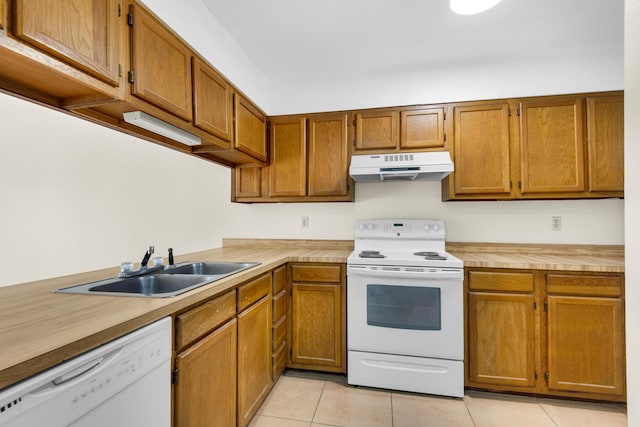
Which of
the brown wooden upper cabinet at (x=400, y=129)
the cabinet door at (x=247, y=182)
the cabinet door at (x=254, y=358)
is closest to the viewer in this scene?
the cabinet door at (x=254, y=358)

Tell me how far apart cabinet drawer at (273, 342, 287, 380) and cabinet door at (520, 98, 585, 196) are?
87.2 inches

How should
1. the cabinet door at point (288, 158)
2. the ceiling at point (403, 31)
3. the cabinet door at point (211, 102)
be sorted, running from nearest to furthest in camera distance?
the cabinet door at point (211, 102)
the ceiling at point (403, 31)
the cabinet door at point (288, 158)

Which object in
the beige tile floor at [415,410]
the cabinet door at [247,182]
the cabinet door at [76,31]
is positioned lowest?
the beige tile floor at [415,410]

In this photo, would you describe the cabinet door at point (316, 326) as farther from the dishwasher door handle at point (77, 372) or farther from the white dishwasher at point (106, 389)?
the dishwasher door handle at point (77, 372)

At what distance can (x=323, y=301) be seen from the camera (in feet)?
7.34

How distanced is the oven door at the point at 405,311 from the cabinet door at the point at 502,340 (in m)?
0.15

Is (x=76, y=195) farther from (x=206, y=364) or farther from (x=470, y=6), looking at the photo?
(x=470, y=6)

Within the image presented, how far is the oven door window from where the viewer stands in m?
2.00

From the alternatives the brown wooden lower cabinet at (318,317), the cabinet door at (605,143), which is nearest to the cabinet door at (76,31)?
the brown wooden lower cabinet at (318,317)

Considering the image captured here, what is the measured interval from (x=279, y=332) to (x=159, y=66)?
1796 millimetres

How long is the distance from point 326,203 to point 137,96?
1809 mm

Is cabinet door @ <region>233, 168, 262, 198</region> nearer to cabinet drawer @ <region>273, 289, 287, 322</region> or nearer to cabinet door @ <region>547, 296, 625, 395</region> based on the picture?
cabinet drawer @ <region>273, 289, 287, 322</region>

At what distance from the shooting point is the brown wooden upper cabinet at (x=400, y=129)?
240cm

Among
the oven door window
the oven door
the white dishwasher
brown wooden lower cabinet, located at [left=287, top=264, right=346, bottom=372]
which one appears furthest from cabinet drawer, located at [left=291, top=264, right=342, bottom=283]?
the white dishwasher
